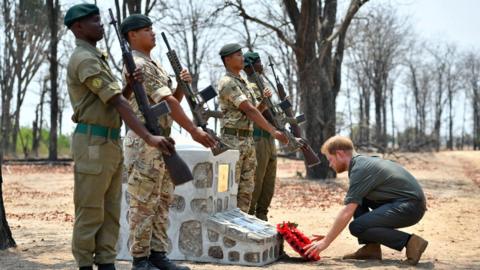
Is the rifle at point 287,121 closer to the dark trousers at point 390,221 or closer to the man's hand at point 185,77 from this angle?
the dark trousers at point 390,221

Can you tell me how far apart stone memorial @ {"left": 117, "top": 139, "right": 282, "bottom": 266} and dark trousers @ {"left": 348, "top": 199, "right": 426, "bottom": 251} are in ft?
2.65

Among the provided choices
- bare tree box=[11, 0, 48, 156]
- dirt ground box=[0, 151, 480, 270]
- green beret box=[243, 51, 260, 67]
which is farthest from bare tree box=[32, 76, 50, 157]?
green beret box=[243, 51, 260, 67]

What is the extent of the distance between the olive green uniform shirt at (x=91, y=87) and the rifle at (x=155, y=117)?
0.17 meters

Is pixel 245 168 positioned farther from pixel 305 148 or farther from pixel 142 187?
pixel 142 187

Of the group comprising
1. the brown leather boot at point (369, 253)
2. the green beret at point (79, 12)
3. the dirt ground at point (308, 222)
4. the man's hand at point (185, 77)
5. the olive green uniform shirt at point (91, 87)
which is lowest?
the dirt ground at point (308, 222)

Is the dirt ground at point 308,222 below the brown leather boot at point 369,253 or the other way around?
below

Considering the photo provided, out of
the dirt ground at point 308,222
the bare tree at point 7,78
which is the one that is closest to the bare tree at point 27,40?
the bare tree at point 7,78

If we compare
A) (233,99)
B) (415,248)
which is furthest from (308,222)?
(415,248)

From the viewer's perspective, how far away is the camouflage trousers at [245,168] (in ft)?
21.8

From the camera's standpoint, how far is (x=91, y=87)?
4.20 metres

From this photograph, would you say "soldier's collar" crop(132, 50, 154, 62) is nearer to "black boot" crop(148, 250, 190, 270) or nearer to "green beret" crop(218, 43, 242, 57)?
"black boot" crop(148, 250, 190, 270)

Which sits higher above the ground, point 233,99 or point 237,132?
point 233,99

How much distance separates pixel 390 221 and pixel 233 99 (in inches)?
74.1

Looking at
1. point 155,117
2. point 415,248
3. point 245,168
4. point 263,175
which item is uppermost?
point 155,117
